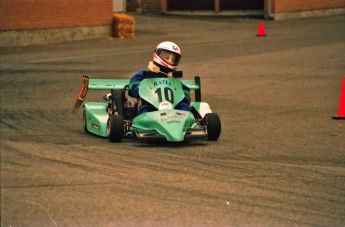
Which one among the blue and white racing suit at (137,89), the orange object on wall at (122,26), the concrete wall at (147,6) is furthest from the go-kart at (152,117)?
the concrete wall at (147,6)

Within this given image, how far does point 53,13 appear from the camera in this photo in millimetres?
30328

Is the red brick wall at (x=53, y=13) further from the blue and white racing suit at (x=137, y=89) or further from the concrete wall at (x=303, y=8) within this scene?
the blue and white racing suit at (x=137, y=89)

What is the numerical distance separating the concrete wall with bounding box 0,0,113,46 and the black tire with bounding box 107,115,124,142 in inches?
656

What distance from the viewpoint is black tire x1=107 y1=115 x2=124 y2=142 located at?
12.2m

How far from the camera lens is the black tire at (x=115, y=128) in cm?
1223

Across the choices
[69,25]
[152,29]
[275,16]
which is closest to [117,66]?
[69,25]

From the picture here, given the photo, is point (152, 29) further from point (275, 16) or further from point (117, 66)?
point (117, 66)

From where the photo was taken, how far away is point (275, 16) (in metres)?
41.5

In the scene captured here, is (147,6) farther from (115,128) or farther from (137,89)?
(115,128)

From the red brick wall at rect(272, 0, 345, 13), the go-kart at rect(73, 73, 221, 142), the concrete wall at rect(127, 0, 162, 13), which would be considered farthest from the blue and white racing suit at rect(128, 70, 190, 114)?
the concrete wall at rect(127, 0, 162, 13)

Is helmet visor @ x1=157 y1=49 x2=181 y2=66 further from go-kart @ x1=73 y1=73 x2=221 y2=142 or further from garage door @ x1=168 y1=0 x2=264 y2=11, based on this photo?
garage door @ x1=168 y1=0 x2=264 y2=11

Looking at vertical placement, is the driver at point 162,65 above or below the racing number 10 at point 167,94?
above

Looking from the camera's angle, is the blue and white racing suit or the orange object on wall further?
the orange object on wall

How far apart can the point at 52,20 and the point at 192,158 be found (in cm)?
1994
